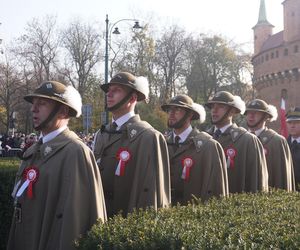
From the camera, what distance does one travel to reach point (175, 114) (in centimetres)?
701

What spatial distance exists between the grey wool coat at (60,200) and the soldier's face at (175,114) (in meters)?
2.67

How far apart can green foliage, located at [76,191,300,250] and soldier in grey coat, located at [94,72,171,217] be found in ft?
2.98

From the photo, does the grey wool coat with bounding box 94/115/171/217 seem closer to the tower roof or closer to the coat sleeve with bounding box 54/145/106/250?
the coat sleeve with bounding box 54/145/106/250

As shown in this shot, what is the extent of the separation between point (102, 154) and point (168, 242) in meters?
2.63

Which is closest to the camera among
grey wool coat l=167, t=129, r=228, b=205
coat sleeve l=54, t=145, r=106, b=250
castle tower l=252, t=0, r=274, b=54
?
coat sleeve l=54, t=145, r=106, b=250

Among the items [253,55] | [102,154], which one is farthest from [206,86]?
[102,154]

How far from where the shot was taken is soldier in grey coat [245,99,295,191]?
28.6 feet

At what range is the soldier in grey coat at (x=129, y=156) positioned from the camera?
5453mm

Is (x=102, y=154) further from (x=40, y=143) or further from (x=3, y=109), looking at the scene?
(x=3, y=109)

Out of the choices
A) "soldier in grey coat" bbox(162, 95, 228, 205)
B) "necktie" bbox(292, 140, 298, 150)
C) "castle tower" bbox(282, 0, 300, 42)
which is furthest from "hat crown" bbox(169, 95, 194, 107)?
"castle tower" bbox(282, 0, 300, 42)

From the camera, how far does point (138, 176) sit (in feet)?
18.1

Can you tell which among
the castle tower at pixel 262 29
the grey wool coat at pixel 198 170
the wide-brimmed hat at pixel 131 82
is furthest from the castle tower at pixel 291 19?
the wide-brimmed hat at pixel 131 82

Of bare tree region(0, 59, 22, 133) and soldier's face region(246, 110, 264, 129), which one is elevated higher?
bare tree region(0, 59, 22, 133)

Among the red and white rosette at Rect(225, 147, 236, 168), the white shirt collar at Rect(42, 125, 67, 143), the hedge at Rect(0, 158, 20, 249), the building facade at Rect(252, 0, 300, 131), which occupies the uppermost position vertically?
the building facade at Rect(252, 0, 300, 131)
